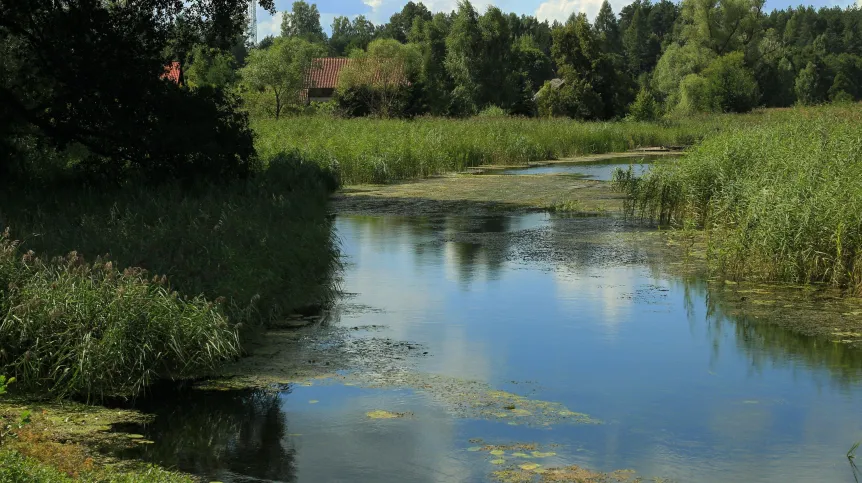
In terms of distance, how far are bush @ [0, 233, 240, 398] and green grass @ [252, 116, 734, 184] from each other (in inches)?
540

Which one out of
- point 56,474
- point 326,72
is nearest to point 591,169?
point 56,474

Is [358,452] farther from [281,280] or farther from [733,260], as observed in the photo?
[733,260]

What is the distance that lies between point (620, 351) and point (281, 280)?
145 inches

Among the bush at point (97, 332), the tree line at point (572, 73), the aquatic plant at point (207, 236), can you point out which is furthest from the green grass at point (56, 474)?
the tree line at point (572, 73)

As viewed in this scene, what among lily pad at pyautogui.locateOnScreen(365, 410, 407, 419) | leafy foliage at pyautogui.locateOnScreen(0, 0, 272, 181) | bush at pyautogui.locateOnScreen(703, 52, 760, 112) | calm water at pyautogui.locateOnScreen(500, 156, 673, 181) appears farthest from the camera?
bush at pyautogui.locateOnScreen(703, 52, 760, 112)

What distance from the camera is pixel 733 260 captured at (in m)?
11.6

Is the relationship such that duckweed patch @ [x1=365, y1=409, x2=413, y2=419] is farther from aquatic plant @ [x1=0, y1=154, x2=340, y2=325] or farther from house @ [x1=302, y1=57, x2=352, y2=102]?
house @ [x1=302, y1=57, x2=352, y2=102]

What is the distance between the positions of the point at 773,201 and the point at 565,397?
18.6ft

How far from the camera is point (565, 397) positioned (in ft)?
23.6

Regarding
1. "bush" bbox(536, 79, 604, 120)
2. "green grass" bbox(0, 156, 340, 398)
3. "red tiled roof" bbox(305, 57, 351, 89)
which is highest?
"red tiled roof" bbox(305, 57, 351, 89)

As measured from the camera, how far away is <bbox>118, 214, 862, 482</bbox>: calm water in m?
5.92

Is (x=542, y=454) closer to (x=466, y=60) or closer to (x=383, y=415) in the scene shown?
(x=383, y=415)

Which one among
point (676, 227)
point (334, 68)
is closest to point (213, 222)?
point (676, 227)

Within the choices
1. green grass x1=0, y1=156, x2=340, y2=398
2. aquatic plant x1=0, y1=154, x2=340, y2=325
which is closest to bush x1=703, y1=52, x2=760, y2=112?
aquatic plant x1=0, y1=154, x2=340, y2=325
